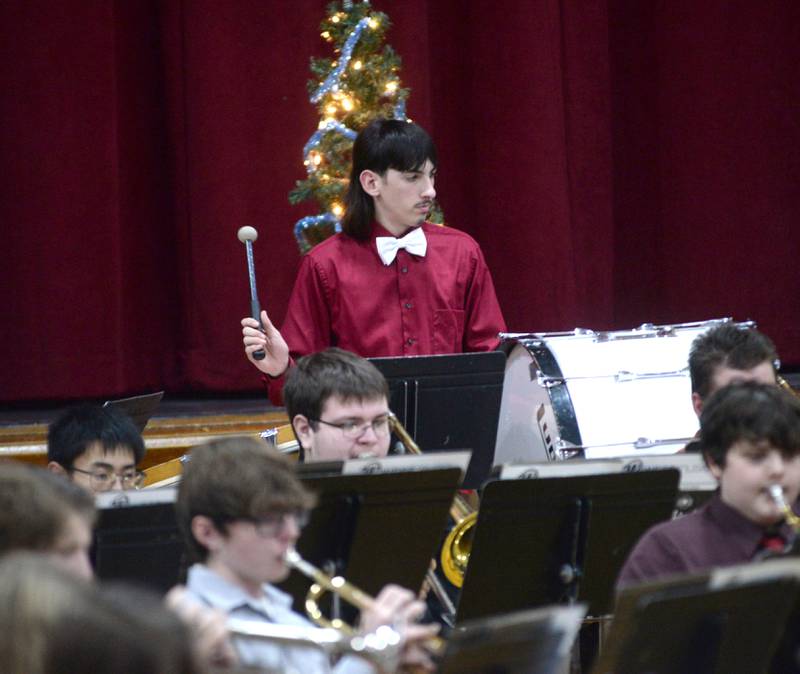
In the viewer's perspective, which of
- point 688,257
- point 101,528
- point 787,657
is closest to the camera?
point 787,657

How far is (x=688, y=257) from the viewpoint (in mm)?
6109

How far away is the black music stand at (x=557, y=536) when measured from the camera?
110 inches

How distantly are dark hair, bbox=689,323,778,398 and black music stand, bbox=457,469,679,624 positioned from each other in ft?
2.47

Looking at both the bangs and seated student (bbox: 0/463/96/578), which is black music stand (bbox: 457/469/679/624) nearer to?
seated student (bbox: 0/463/96/578)

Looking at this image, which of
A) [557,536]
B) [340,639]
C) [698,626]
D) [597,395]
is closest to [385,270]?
[597,395]

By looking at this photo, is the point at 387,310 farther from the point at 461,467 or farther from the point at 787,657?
the point at 787,657

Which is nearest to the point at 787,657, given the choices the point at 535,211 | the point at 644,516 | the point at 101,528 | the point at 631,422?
the point at 644,516

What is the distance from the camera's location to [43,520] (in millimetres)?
1800

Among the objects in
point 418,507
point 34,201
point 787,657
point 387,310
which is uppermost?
point 34,201

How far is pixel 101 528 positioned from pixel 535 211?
11.6 feet

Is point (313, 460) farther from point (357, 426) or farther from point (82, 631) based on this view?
point (82, 631)

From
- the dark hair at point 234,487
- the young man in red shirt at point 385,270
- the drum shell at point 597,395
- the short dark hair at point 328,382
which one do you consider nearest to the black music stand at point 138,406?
the young man in red shirt at point 385,270

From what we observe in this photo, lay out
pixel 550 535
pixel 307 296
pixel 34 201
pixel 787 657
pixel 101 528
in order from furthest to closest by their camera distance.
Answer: pixel 34 201 < pixel 307 296 < pixel 550 535 < pixel 101 528 < pixel 787 657

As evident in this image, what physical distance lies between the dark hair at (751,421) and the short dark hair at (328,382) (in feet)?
2.44
